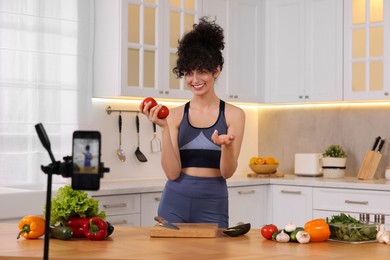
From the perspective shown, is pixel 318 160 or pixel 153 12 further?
pixel 318 160

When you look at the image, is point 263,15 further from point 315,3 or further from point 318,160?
point 318,160

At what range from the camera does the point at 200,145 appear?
11.5ft

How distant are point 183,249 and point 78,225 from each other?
48 centimetres

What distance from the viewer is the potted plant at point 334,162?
579 centimetres

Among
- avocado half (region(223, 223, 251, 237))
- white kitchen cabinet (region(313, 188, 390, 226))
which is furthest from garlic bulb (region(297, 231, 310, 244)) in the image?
white kitchen cabinet (region(313, 188, 390, 226))

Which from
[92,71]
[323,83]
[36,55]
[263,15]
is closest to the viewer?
[36,55]

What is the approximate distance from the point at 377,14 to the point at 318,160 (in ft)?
4.00

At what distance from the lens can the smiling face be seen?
335 cm

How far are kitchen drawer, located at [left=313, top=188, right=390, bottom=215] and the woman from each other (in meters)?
1.88

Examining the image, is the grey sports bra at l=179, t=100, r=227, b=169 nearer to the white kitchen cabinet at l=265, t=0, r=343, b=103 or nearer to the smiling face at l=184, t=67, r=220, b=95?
the smiling face at l=184, t=67, r=220, b=95

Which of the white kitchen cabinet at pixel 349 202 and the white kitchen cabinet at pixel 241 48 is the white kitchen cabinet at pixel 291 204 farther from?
the white kitchen cabinet at pixel 241 48

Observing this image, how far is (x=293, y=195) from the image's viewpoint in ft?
18.4

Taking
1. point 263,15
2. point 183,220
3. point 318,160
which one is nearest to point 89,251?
point 183,220

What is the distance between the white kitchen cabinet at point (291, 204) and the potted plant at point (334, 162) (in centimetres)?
39
